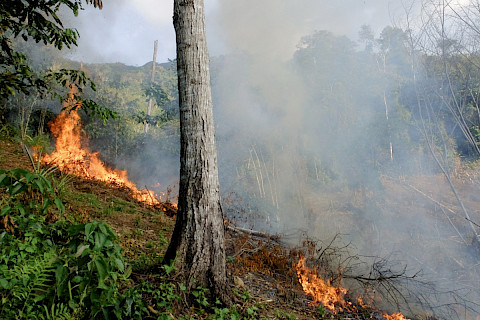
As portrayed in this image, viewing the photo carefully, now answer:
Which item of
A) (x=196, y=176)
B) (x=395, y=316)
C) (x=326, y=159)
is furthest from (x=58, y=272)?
(x=326, y=159)

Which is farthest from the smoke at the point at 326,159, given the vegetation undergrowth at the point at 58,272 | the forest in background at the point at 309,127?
the vegetation undergrowth at the point at 58,272

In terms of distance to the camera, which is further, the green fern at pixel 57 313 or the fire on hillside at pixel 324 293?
the fire on hillside at pixel 324 293

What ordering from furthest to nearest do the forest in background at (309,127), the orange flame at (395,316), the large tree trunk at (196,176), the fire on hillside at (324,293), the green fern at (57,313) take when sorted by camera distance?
the forest in background at (309,127), the orange flame at (395,316), the fire on hillside at (324,293), the large tree trunk at (196,176), the green fern at (57,313)

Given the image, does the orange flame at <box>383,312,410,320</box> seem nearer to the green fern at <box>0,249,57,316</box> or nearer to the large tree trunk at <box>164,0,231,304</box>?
the large tree trunk at <box>164,0,231,304</box>

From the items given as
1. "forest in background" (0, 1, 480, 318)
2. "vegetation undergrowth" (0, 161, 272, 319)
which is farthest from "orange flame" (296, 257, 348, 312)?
"forest in background" (0, 1, 480, 318)

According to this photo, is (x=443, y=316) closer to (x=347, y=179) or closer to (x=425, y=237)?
(x=425, y=237)

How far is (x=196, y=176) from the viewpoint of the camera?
2488 millimetres

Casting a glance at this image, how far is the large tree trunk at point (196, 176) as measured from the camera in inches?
95.5

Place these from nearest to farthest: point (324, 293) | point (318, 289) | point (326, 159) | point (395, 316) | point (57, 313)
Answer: point (57, 313)
point (324, 293)
point (318, 289)
point (395, 316)
point (326, 159)

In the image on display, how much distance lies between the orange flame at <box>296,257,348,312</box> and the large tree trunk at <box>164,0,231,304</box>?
197cm

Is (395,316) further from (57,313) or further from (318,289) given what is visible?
(57,313)

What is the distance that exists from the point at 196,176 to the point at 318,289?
292 cm

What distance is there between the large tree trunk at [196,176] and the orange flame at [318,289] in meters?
1.97

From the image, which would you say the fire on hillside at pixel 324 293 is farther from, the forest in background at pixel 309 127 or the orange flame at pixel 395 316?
the forest in background at pixel 309 127
